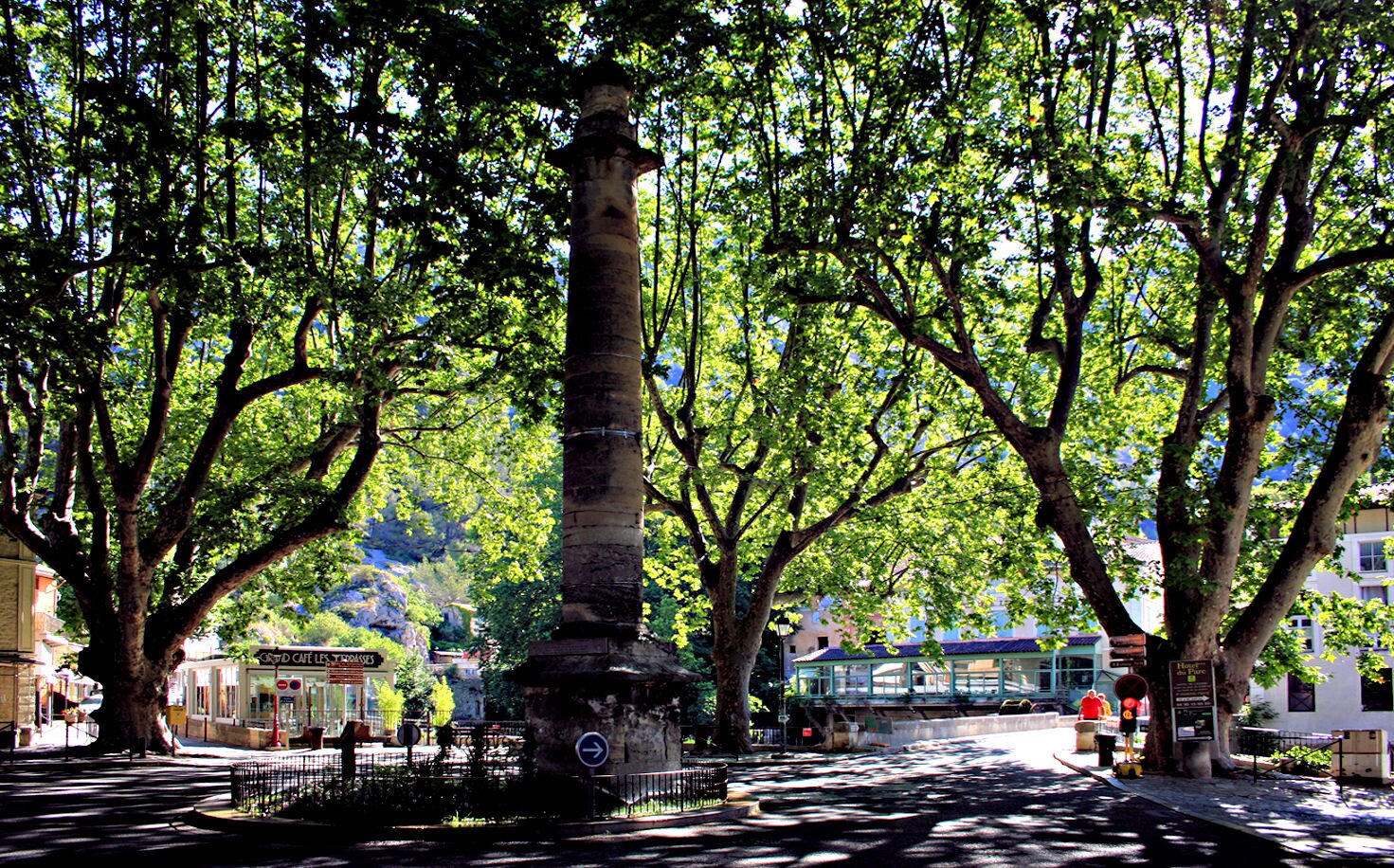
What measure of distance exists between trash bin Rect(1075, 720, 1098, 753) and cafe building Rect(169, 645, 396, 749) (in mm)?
20821

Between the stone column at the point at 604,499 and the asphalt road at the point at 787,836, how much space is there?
2045 millimetres

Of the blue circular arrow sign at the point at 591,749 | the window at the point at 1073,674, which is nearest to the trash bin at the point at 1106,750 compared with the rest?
the blue circular arrow sign at the point at 591,749

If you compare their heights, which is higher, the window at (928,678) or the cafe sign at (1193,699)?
the cafe sign at (1193,699)

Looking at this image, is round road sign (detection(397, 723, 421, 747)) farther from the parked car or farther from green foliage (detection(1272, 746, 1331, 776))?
the parked car

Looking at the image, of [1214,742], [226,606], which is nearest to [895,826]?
[1214,742]

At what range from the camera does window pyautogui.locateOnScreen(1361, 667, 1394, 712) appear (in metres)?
50.6

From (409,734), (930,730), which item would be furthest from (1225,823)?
(930,730)

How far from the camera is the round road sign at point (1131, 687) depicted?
2216 cm

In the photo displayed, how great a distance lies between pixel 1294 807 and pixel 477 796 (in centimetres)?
1230

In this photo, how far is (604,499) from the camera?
56.3 ft

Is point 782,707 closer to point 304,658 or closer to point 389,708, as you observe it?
point 304,658

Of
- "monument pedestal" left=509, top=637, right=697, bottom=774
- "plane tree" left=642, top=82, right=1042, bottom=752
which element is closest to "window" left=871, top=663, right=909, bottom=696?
"plane tree" left=642, top=82, right=1042, bottom=752

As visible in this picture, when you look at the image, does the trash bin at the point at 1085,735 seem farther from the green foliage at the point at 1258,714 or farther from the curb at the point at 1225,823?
the green foliage at the point at 1258,714

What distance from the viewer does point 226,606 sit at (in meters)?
34.2
